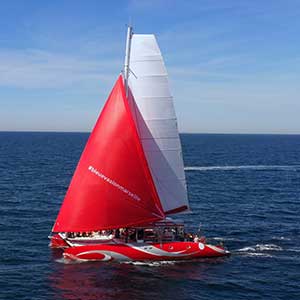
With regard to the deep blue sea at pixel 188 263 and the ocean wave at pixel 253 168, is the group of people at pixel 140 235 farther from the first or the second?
the ocean wave at pixel 253 168

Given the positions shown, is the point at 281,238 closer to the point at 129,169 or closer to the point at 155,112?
the point at 129,169

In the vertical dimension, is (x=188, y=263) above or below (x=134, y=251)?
below

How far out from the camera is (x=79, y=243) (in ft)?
137

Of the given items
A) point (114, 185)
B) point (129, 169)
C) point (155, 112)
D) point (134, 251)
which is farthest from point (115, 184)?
point (155, 112)

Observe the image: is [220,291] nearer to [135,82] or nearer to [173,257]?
[173,257]

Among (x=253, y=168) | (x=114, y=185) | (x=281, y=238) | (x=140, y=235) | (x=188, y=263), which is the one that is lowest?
(x=188, y=263)

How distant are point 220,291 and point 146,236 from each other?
9557mm

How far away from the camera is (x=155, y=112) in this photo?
1625 inches

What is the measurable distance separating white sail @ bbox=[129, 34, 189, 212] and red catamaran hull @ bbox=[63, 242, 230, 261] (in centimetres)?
478

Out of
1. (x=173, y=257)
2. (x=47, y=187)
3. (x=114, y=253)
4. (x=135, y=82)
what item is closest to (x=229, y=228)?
(x=173, y=257)

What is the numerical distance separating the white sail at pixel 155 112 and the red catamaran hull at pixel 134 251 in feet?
15.7

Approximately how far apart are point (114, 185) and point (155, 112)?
7286 mm

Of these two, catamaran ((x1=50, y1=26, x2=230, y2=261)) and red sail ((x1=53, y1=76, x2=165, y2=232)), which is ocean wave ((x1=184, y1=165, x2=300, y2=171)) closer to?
catamaran ((x1=50, y1=26, x2=230, y2=261))

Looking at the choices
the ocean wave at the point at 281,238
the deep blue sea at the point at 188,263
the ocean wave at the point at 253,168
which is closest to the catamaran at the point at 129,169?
the deep blue sea at the point at 188,263
